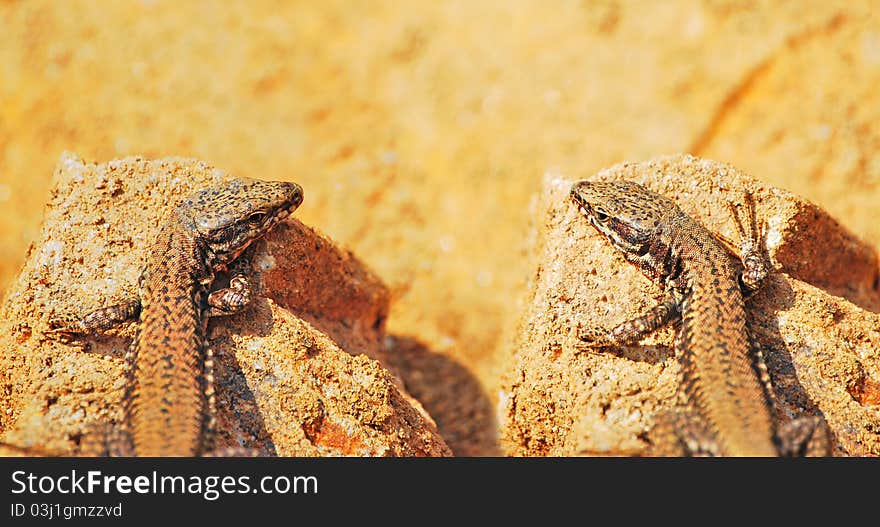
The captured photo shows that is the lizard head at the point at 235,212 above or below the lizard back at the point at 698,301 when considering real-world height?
above

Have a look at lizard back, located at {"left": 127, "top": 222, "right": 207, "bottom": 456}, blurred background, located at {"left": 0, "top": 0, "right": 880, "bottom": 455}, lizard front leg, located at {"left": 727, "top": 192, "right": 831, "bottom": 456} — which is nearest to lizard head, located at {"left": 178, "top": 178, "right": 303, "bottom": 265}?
lizard back, located at {"left": 127, "top": 222, "right": 207, "bottom": 456}

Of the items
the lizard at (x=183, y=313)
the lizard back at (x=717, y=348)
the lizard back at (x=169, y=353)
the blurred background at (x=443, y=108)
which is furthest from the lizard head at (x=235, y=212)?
the blurred background at (x=443, y=108)

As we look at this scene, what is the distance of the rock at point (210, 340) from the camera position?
18.7 feet

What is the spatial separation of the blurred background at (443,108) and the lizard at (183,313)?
12.1 ft

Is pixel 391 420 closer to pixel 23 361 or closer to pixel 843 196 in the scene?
pixel 23 361

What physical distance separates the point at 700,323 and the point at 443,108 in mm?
6987

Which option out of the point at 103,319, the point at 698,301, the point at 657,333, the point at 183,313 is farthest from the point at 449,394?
the point at 103,319

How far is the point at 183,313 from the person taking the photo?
5.81 meters

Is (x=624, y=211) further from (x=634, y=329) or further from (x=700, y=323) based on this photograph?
(x=700, y=323)

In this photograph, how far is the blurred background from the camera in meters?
10.5
